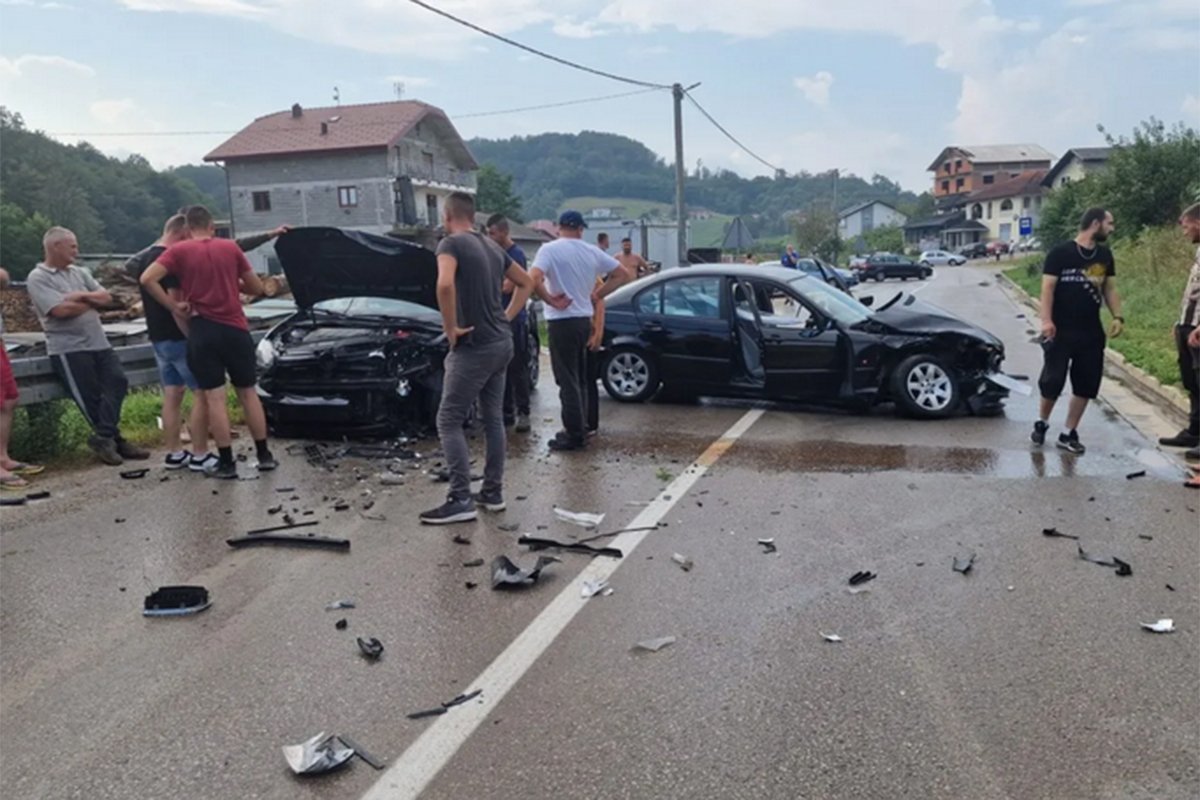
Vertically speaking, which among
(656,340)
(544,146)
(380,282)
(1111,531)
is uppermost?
(544,146)

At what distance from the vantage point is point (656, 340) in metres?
10.4

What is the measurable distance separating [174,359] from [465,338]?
302 cm

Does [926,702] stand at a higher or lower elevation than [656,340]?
lower

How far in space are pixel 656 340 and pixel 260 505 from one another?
4.92 m

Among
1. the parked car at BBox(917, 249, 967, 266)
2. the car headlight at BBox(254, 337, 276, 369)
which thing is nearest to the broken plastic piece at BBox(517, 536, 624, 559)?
the car headlight at BBox(254, 337, 276, 369)

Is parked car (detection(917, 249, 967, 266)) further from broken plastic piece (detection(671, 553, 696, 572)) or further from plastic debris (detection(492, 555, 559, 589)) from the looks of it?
plastic debris (detection(492, 555, 559, 589))

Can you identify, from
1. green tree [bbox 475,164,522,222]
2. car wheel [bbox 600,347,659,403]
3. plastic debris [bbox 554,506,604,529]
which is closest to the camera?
plastic debris [bbox 554,506,604,529]

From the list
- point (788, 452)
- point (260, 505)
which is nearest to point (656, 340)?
point (788, 452)

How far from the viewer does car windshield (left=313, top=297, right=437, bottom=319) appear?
935cm

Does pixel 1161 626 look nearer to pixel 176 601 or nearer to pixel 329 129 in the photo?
pixel 176 601

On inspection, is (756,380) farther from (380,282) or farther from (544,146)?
(544,146)

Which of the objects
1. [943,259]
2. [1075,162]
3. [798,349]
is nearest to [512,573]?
[798,349]

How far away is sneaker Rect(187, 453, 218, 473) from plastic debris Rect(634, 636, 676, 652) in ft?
15.6

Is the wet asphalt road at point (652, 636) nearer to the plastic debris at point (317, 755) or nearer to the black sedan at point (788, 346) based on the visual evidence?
the plastic debris at point (317, 755)
